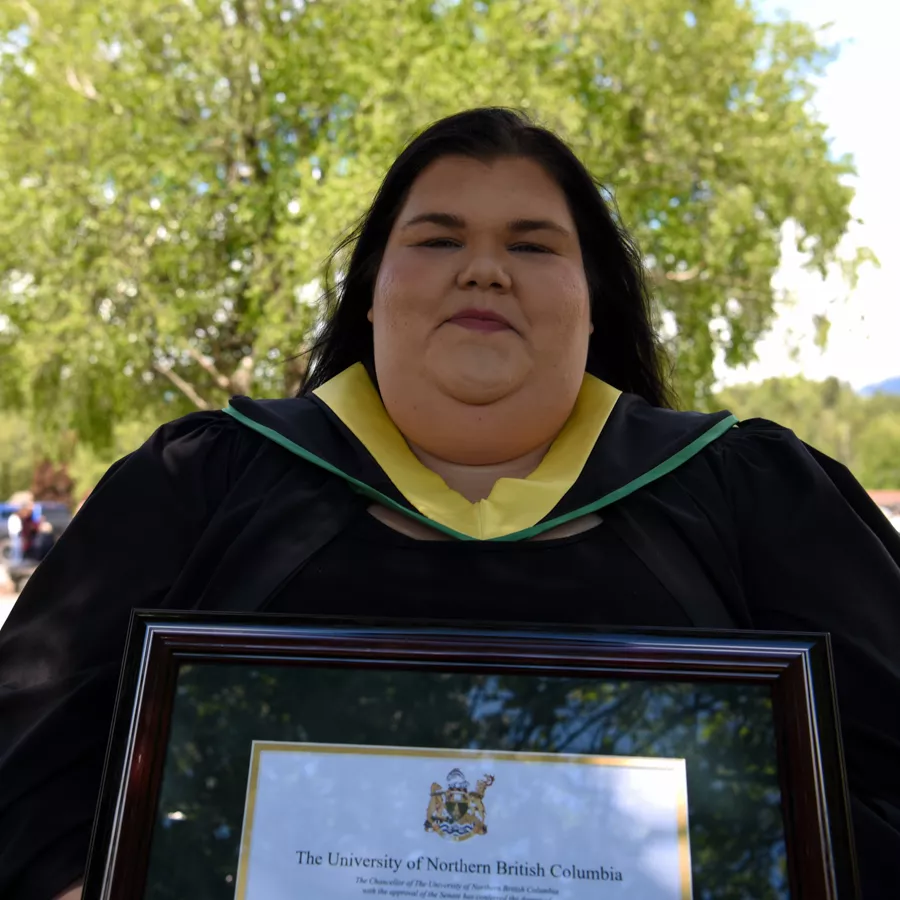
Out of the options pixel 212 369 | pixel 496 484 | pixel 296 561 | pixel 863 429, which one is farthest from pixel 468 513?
pixel 863 429

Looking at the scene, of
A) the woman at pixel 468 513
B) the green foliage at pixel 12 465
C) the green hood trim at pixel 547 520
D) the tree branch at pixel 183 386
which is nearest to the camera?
the woman at pixel 468 513

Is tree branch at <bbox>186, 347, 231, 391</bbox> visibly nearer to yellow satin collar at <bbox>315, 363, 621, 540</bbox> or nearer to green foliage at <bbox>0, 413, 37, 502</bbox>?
yellow satin collar at <bbox>315, 363, 621, 540</bbox>

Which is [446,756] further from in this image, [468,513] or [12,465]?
[12,465]

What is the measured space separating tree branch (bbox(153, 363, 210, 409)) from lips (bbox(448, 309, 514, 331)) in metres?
11.0

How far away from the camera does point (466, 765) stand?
127 cm

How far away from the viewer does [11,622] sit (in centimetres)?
174

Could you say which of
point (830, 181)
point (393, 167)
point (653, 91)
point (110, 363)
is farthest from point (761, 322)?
point (393, 167)

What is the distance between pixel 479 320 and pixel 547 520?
1.32 feet

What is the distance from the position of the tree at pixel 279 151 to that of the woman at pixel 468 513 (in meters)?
8.76

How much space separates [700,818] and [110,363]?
36.8 feet

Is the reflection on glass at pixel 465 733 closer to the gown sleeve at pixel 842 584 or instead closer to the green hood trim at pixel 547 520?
the gown sleeve at pixel 842 584

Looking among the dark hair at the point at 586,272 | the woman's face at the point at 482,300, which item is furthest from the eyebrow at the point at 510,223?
the dark hair at the point at 586,272

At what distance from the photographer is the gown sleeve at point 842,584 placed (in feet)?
5.00

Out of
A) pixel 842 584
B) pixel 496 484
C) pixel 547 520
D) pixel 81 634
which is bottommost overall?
pixel 81 634
